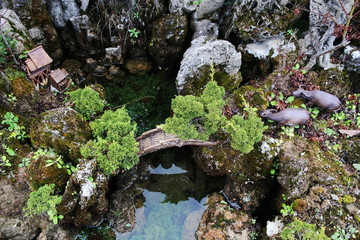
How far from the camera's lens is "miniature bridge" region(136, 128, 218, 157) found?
677 centimetres

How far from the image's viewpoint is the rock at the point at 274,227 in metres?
5.82

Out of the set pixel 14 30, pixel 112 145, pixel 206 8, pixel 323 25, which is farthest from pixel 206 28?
pixel 14 30

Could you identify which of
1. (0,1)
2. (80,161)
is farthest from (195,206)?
(0,1)

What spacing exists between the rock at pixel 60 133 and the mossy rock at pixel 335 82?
8591mm

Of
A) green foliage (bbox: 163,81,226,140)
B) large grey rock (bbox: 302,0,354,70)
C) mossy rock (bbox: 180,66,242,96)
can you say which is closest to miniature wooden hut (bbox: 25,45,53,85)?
green foliage (bbox: 163,81,226,140)

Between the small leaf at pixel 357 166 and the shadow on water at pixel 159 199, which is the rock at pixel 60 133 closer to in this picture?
the shadow on water at pixel 159 199

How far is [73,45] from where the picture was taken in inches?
391

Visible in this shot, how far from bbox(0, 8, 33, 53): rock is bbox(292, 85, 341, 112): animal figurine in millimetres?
9583

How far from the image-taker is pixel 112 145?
5668mm

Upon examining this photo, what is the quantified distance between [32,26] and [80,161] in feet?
19.9

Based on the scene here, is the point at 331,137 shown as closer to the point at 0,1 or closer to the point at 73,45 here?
the point at 73,45

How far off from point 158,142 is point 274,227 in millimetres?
4274

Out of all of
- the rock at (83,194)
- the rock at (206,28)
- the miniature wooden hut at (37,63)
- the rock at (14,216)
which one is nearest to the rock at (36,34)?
the miniature wooden hut at (37,63)

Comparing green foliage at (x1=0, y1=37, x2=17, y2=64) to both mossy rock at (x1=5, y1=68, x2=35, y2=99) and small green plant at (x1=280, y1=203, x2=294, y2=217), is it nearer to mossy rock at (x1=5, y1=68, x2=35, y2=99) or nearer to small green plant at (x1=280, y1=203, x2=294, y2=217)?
mossy rock at (x1=5, y1=68, x2=35, y2=99)
